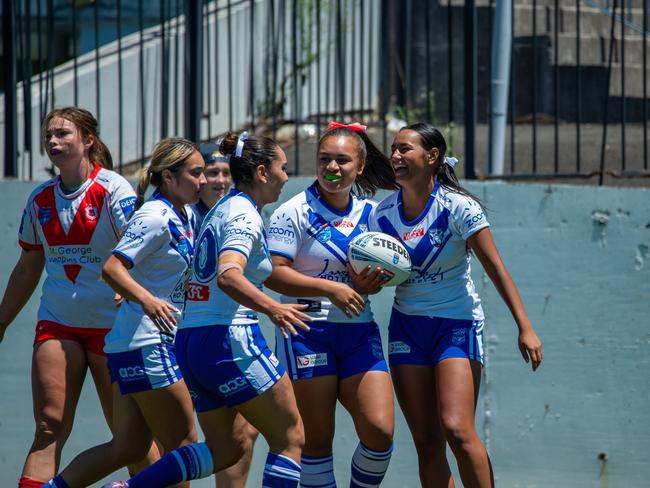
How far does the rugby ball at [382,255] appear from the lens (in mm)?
4898

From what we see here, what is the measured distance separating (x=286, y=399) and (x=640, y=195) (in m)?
2.89

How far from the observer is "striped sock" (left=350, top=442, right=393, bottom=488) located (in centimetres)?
512

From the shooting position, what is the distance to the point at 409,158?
529cm

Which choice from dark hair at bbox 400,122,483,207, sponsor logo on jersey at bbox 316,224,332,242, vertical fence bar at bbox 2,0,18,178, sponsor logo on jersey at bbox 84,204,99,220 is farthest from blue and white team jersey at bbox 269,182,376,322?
vertical fence bar at bbox 2,0,18,178

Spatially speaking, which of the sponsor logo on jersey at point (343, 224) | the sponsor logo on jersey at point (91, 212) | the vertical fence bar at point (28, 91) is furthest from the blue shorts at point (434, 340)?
the vertical fence bar at point (28, 91)

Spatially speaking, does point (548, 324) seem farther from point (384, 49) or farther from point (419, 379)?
point (384, 49)

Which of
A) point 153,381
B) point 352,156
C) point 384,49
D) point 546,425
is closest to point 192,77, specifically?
point 384,49

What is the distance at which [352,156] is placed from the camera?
5.22 meters

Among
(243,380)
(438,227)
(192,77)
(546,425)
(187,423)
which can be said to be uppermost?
(192,77)

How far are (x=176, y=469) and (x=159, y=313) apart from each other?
0.74 metres

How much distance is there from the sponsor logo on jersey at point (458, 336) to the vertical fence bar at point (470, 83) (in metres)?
1.87

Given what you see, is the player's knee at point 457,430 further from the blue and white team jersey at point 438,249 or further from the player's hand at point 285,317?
the player's hand at point 285,317

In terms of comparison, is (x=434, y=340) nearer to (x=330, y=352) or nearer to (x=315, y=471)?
(x=330, y=352)

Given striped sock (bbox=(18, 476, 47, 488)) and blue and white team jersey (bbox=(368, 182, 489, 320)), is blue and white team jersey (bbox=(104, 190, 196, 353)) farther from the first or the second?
blue and white team jersey (bbox=(368, 182, 489, 320))
